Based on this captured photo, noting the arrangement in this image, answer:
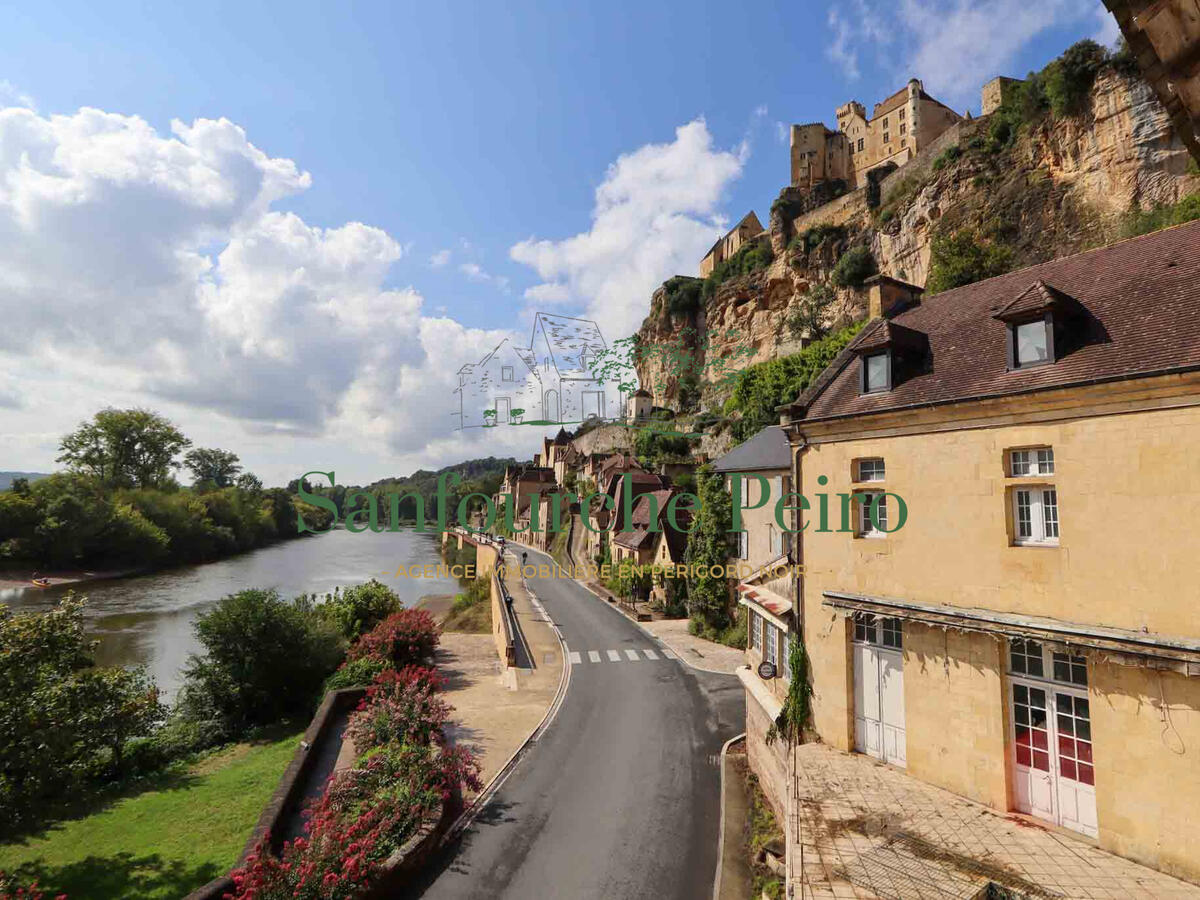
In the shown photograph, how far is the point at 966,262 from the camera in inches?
1159

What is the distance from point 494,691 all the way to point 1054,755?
14423 mm

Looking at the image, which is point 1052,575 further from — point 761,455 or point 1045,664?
point 761,455

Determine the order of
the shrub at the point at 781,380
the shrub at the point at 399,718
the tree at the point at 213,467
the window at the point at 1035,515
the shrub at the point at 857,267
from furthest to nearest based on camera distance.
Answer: the tree at the point at 213,467
the shrub at the point at 857,267
the shrub at the point at 781,380
the shrub at the point at 399,718
the window at the point at 1035,515

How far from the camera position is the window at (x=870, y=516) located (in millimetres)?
9836

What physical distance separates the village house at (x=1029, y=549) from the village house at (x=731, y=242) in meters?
57.9

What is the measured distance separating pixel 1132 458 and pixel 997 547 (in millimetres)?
1955

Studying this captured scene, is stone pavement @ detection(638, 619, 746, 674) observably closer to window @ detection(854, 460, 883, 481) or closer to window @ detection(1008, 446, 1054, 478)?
window @ detection(854, 460, 883, 481)

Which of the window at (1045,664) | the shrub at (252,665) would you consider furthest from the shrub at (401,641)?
the window at (1045,664)

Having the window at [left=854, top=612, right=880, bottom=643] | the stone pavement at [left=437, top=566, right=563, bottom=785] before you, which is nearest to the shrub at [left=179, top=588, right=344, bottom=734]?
the stone pavement at [left=437, top=566, right=563, bottom=785]

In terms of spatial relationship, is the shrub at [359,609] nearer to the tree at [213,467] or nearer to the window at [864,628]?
the window at [864,628]

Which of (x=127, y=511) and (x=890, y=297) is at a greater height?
(x=890, y=297)

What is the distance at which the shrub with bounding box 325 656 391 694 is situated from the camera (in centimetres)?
1692

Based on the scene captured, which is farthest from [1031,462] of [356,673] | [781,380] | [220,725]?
[781,380]

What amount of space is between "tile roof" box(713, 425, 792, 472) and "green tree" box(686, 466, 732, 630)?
122cm
